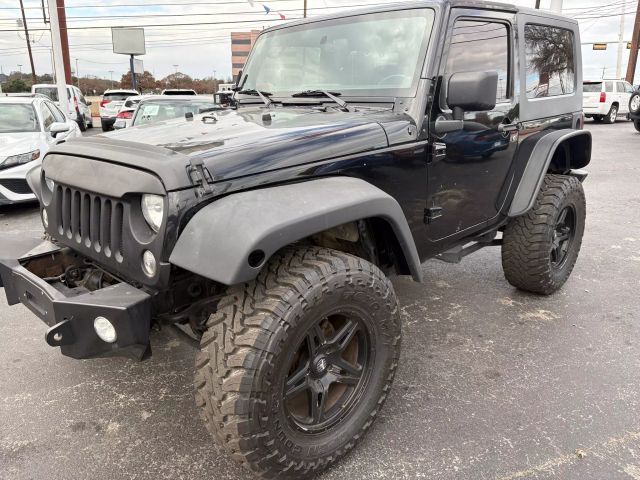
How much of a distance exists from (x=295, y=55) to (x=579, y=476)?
110 inches

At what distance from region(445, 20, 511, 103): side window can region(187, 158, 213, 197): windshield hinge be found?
1609mm

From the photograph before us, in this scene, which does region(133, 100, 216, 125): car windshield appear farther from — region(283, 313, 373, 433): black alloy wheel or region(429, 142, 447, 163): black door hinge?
region(283, 313, 373, 433): black alloy wheel

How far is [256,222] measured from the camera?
182 cm

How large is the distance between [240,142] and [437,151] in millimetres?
1184

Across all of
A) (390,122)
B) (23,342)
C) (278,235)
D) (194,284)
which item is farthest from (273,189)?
(23,342)

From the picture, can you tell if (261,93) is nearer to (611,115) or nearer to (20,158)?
(20,158)

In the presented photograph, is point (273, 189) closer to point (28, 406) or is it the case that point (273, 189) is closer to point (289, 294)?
point (289, 294)

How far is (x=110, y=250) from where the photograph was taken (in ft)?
6.86

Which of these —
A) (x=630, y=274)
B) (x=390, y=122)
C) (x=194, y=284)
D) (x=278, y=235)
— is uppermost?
(x=390, y=122)

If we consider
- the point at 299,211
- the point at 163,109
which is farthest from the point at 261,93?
the point at 163,109

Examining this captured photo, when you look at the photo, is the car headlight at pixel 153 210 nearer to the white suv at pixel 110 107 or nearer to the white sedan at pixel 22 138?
the white sedan at pixel 22 138

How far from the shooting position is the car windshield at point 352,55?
9.16 ft

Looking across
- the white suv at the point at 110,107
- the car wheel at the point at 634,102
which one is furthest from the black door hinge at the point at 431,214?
the white suv at the point at 110,107

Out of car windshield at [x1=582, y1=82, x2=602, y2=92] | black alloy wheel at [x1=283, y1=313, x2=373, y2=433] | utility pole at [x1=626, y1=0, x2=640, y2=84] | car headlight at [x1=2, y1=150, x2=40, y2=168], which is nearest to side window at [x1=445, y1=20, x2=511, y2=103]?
black alloy wheel at [x1=283, y1=313, x2=373, y2=433]
